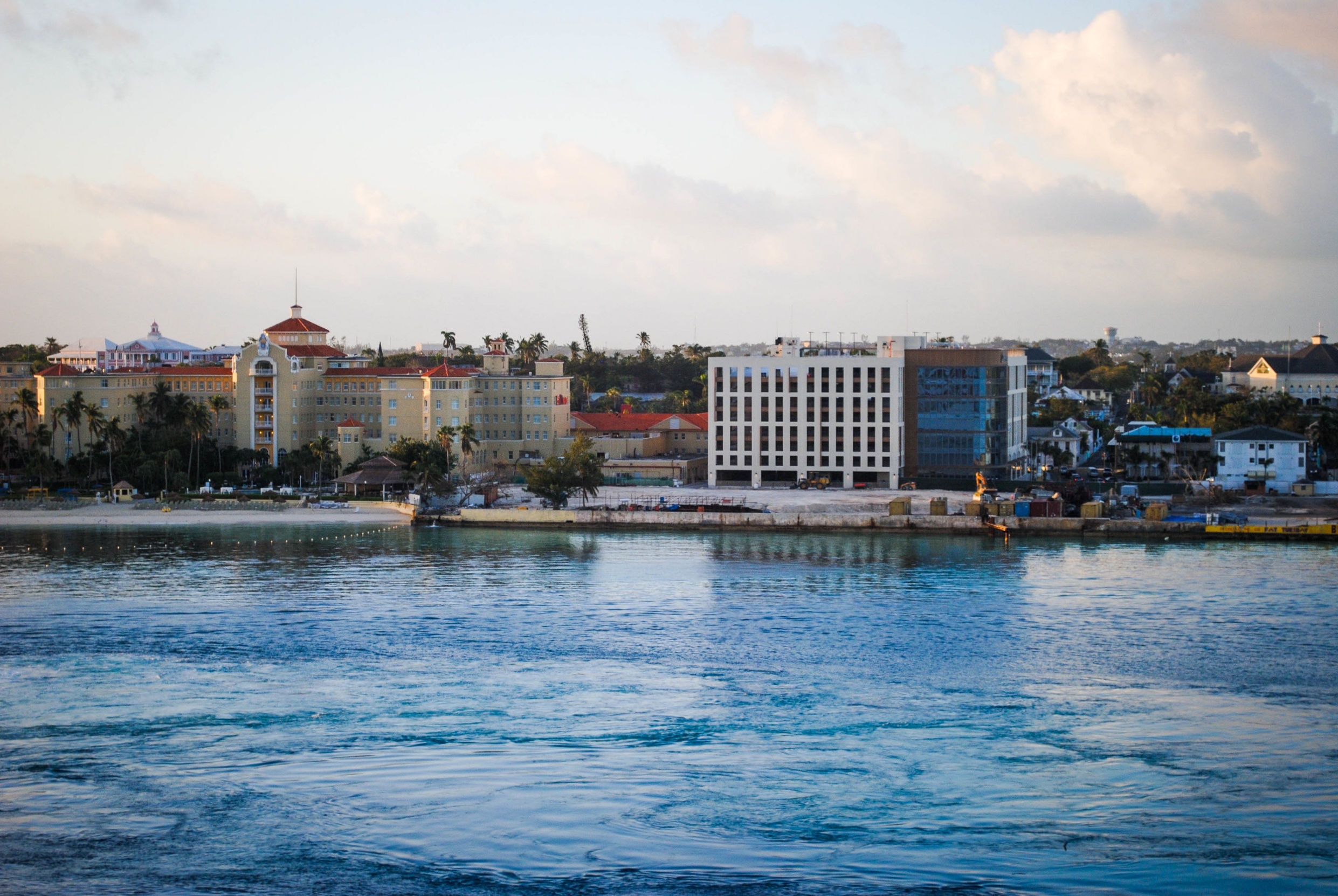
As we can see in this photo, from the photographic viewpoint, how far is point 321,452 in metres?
63.7

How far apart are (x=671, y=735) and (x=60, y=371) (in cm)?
5387

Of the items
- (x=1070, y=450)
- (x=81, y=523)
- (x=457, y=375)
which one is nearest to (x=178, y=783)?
(x=81, y=523)

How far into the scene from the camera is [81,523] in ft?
185

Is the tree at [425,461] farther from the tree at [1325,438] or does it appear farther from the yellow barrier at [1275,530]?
the yellow barrier at [1275,530]

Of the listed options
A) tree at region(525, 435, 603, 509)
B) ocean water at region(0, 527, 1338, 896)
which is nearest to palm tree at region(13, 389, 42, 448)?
tree at region(525, 435, 603, 509)

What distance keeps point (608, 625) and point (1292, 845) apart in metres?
18.7

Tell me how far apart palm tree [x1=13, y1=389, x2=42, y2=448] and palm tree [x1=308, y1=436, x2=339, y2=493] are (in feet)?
47.8

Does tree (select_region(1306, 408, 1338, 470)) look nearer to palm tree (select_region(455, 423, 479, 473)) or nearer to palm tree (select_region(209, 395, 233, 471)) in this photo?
palm tree (select_region(209, 395, 233, 471))

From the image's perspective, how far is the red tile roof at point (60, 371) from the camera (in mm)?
66312

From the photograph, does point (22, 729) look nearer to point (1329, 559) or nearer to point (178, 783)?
point (178, 783)

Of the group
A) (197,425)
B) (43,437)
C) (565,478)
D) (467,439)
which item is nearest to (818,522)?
(565,478)

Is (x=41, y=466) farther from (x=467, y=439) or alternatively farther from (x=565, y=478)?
(x=565, y=478)

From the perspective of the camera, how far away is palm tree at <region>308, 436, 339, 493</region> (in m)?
63.7

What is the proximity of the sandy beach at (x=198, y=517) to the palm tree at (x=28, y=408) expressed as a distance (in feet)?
26.9
